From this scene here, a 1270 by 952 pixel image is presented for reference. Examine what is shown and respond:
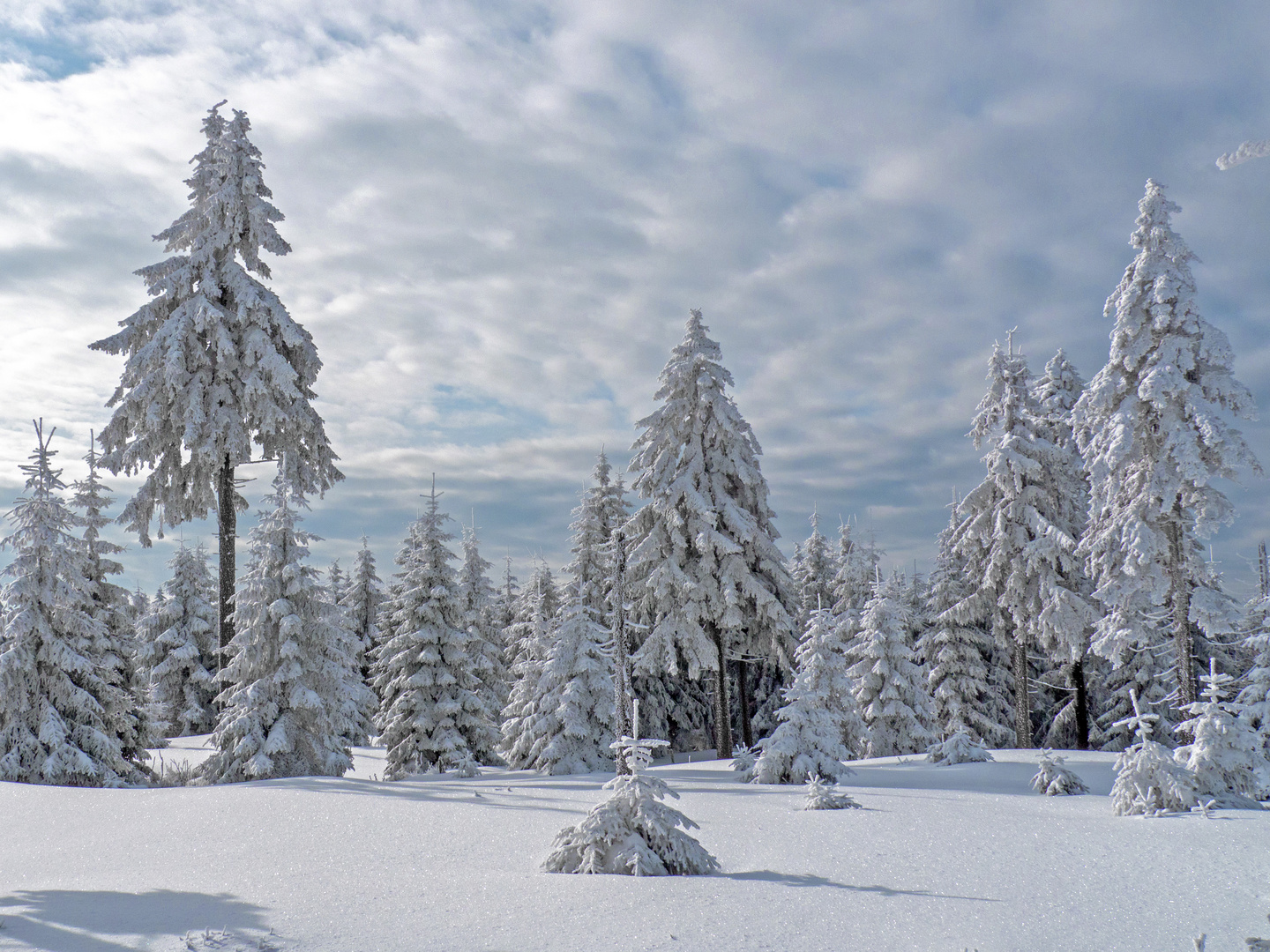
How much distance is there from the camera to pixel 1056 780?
1391cm

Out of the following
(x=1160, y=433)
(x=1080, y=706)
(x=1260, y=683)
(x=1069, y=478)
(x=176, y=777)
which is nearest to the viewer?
(x=176, y=777)

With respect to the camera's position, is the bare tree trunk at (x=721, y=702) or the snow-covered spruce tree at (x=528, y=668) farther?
the bare tree trunk at (x=721, y=702)

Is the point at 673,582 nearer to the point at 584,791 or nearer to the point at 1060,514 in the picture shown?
the point at 584,791

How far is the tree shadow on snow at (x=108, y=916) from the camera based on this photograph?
5590 mm

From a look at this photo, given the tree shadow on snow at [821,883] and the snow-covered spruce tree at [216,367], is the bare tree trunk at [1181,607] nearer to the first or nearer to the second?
the tree shadow on snow at [821,883]

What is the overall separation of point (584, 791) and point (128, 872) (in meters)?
7.91

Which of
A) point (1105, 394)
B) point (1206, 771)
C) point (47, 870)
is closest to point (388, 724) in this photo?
point (47, 870)

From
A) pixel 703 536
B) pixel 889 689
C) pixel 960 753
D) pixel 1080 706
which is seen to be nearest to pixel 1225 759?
pixel 960 753

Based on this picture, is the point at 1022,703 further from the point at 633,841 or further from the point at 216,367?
the point at 216,367

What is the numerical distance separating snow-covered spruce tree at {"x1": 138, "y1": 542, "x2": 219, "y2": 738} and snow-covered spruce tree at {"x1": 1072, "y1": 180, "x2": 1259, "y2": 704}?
37779mm

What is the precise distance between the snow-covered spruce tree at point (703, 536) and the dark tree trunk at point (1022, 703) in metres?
8.39

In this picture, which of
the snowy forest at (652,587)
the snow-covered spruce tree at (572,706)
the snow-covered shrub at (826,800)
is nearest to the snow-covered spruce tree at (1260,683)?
the snowy forest at (652,587)

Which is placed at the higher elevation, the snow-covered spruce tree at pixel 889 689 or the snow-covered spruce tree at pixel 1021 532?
the snow-covered spruce tree at pixel 1021 532

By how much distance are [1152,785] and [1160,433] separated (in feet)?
41.1
